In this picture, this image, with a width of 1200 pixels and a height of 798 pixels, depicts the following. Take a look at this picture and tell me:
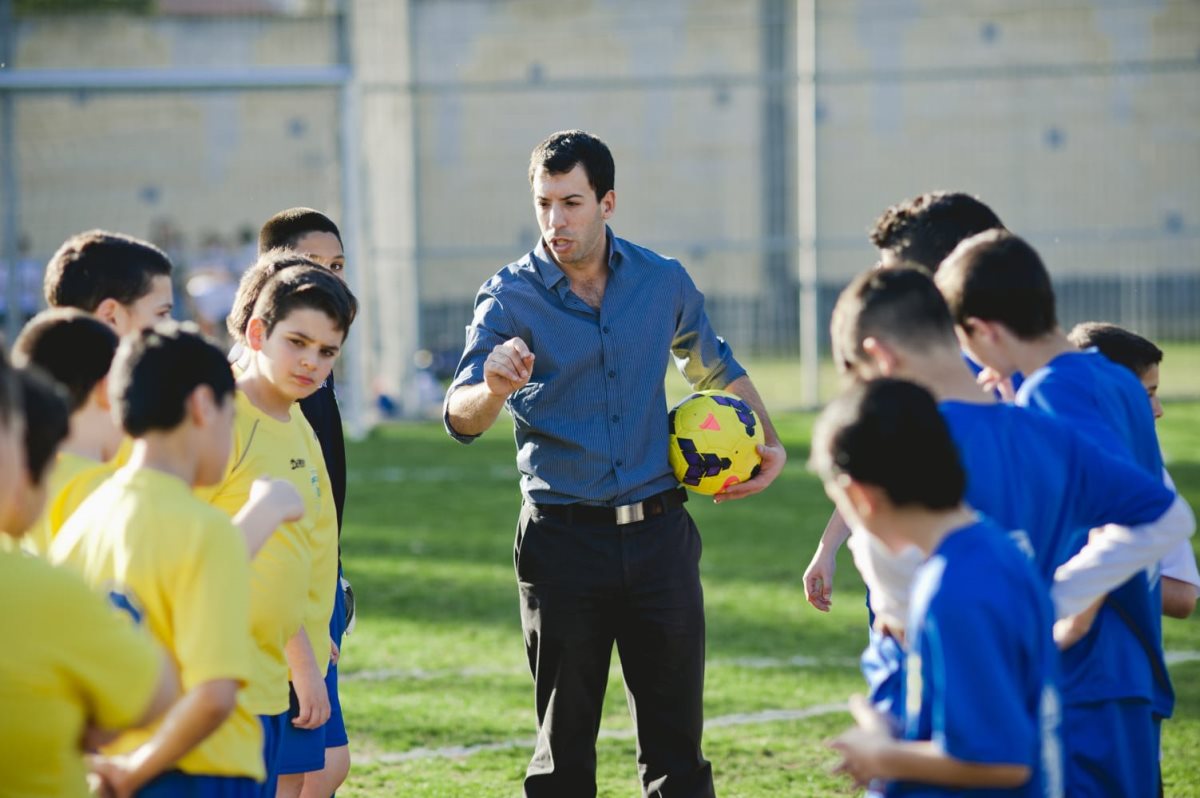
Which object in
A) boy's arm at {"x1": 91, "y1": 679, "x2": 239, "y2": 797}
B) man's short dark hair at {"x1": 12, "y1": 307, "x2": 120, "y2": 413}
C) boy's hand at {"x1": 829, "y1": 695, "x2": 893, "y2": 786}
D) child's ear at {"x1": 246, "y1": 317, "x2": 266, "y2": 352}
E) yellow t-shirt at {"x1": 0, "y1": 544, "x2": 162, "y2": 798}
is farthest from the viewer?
child's ear at {"x1": 246, "y1": 317, "x2": 266, "y2": 352}

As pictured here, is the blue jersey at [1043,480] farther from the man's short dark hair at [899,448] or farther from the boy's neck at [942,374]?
the man's short dark hair at [899,448]

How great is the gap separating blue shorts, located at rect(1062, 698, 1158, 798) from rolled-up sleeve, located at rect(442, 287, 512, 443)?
2.15 metres

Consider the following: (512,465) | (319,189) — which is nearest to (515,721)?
(512,465)

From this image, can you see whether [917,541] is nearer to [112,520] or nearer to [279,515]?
[279,515]

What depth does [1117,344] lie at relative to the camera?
14.8 ft

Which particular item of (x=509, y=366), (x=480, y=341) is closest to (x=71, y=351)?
(x=509, y=366)

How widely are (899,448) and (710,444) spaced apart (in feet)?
6.74

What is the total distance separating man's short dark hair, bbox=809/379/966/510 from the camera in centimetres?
283

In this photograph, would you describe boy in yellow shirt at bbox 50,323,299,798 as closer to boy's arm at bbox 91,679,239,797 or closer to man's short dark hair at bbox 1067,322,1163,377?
boy's arm at bbox 91,679,239,797

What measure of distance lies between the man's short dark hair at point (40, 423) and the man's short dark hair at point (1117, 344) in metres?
3.02

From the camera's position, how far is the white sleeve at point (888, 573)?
→ 3.18 m

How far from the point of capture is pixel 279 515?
3287mm

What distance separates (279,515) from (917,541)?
142 cm

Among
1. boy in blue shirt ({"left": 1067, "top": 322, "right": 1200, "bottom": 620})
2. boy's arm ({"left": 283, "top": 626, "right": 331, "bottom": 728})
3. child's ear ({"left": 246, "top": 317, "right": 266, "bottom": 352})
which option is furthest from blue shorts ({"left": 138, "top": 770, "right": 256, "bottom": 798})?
boy in blue shirt ({"left": 1067, "top": 322, "right": 1200, "bottom": 620})
